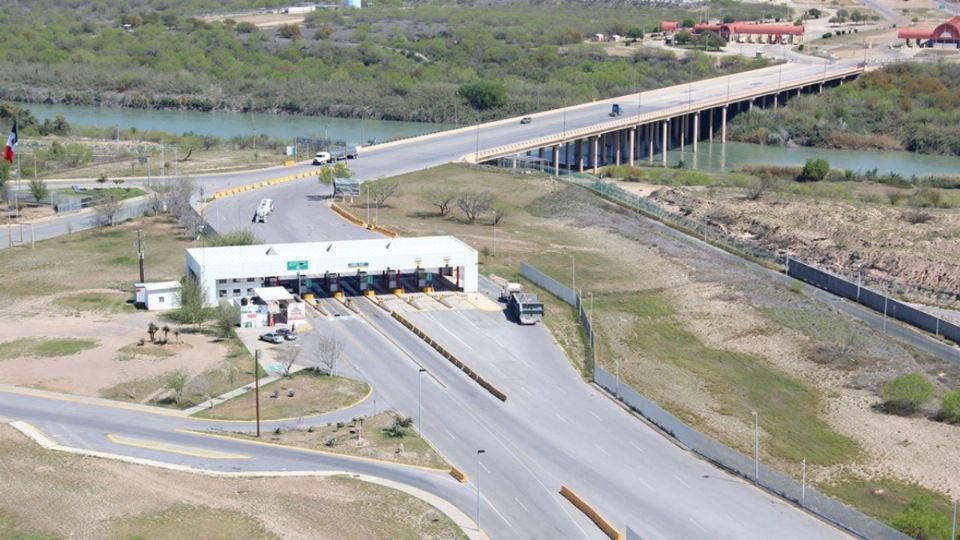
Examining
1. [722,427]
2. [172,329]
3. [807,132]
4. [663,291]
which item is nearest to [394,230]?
[663,291]

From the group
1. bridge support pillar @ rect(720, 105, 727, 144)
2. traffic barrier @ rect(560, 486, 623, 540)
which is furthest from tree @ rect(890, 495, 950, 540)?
bridge support pillar @ rect(720, 105, 727, 144)

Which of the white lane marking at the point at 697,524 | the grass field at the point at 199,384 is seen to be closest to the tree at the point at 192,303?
the grass field at the point at 199,384

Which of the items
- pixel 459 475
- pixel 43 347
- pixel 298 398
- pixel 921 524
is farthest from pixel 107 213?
pixel 921 524

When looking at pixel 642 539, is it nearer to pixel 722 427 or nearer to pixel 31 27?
pixel 722 427

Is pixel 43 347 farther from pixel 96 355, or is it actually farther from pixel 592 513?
pixel 592 513

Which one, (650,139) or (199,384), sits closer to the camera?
(199,384)

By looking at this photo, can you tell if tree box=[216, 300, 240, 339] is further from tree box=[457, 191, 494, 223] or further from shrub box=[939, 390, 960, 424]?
shrub box=[939, 390, 960, 424]

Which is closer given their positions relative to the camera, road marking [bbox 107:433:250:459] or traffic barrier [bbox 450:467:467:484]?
traffic barrier [bbox 450:467:467:484]

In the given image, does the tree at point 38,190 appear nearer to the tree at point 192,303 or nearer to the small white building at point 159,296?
the small white building at point 159,296
